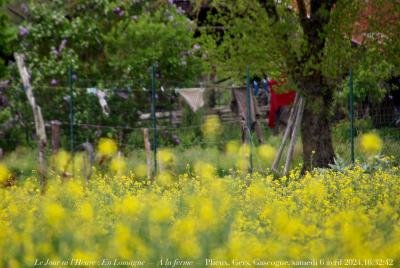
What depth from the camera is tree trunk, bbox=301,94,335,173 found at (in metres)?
14.2

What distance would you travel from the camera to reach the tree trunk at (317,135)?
14211mm

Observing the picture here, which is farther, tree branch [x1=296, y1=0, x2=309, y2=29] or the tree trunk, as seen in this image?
the tree trunk

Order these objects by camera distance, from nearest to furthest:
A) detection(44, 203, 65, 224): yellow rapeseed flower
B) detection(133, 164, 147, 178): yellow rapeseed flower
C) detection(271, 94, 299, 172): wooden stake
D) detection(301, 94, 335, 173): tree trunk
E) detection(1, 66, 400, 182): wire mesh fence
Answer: detection(44, 203, 65, 224): yellow rapeseed flower, detection(133, 164, 147, 178): yellow rapeseed flower, detection(271, 94, 299, 172): wooden stake, detection(301, 94, 335, 173): tree trunk, detection(1, 66, 400, 182): wire mesh fence

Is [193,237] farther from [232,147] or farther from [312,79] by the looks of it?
[312,79]

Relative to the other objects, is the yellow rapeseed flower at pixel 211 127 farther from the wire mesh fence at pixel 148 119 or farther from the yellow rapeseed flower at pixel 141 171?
the yellow rapeseed flower at pixel 141 171

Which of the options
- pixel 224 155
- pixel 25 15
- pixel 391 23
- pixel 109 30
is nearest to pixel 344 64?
pixel 391 23

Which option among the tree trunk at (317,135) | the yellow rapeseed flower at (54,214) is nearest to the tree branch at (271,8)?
the tree trunk at (317,135)

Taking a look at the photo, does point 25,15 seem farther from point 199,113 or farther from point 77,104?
point 199,113

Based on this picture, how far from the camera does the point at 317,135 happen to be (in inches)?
564

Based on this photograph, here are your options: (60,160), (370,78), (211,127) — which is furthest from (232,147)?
(211,127)

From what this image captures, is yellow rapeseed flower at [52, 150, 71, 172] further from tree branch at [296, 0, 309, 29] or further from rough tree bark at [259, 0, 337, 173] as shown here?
tree branch at [296, 0, 309, 29]

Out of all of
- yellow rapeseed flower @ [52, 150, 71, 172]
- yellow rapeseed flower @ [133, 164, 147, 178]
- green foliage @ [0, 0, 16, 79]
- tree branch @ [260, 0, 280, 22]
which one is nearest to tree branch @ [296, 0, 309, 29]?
tree branch @ [260, 0, 280, 22]

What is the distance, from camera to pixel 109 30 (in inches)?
820

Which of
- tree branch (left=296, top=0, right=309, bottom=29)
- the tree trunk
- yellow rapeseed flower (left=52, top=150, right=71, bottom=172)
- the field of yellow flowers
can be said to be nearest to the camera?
the field of yellow flowers
